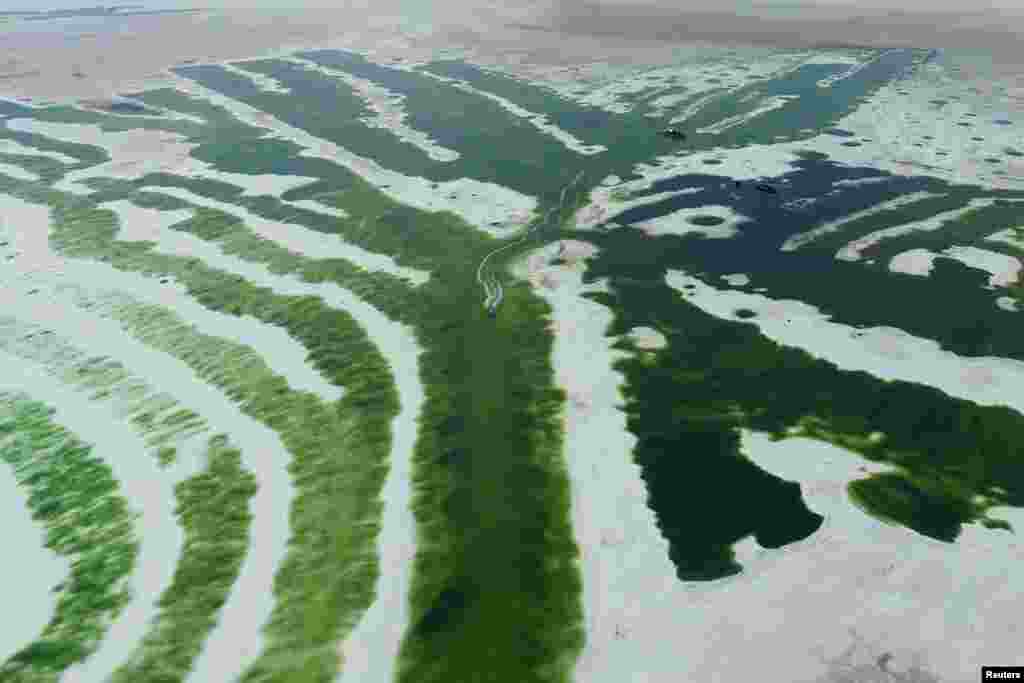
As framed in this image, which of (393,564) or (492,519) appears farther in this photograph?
(492,519)

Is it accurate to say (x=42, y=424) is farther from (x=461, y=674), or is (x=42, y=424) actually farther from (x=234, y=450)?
(x=461, y=674)

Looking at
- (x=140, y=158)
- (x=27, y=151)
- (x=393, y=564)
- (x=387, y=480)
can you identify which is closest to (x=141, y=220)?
(x=140, y=158)

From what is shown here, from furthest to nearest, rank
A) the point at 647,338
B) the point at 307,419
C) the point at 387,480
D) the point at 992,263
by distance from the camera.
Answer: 1. the point at 992,263
2. the point at 647,338
3. the point at 307,419
4. the point at 387,480

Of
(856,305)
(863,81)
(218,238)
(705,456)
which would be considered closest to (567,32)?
(863,81)

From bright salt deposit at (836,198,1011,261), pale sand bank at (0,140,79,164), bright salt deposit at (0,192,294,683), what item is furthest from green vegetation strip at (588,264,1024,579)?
pale sand bank at (0,140,79,164)

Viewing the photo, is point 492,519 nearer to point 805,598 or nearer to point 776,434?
point 805,598

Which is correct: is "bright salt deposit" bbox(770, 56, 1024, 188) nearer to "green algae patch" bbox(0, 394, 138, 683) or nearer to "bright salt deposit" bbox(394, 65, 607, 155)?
"bright salt deposit" bbox(394, 65, 607, 155)

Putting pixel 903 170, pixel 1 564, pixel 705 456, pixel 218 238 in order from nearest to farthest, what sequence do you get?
pixel 1 564
pixel 705 456
pixel 218 238
pixel 903 170
